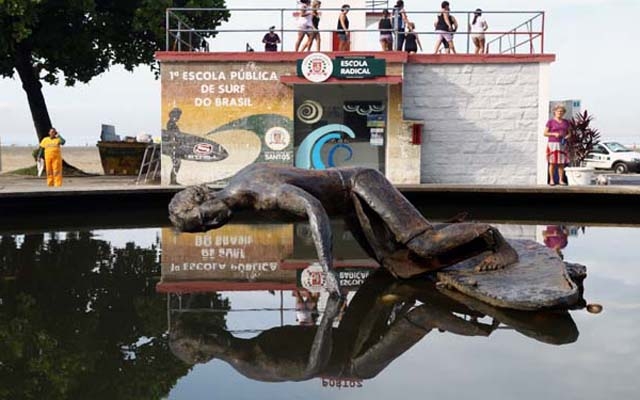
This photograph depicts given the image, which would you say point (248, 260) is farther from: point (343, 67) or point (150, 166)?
point (150, 166)

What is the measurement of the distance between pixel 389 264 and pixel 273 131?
11866mm

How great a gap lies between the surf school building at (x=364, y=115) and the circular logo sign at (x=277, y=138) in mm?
26

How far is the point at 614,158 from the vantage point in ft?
96.6

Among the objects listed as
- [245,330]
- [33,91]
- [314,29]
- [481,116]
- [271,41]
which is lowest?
[245,330]

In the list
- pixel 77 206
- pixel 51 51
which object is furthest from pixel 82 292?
pixel 51 51

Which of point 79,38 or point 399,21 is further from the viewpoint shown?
point 79,38

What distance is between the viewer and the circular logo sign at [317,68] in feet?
56.5

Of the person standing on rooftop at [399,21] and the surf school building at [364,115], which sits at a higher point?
the person standing on rooftop at [399,21]

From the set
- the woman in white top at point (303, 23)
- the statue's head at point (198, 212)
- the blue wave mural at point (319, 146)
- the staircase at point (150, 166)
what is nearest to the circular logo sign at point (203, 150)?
the staircase at point (150, 166)

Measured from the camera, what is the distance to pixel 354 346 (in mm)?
4590

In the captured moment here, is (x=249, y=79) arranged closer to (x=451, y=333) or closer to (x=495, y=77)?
(x=495, y=77)

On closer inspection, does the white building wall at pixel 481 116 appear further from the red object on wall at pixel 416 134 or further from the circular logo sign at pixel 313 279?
the circular logo sign at pixel 313 279

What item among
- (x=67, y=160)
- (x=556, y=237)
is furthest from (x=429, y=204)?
(x=67, y=160)

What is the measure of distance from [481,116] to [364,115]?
10.3 feet
